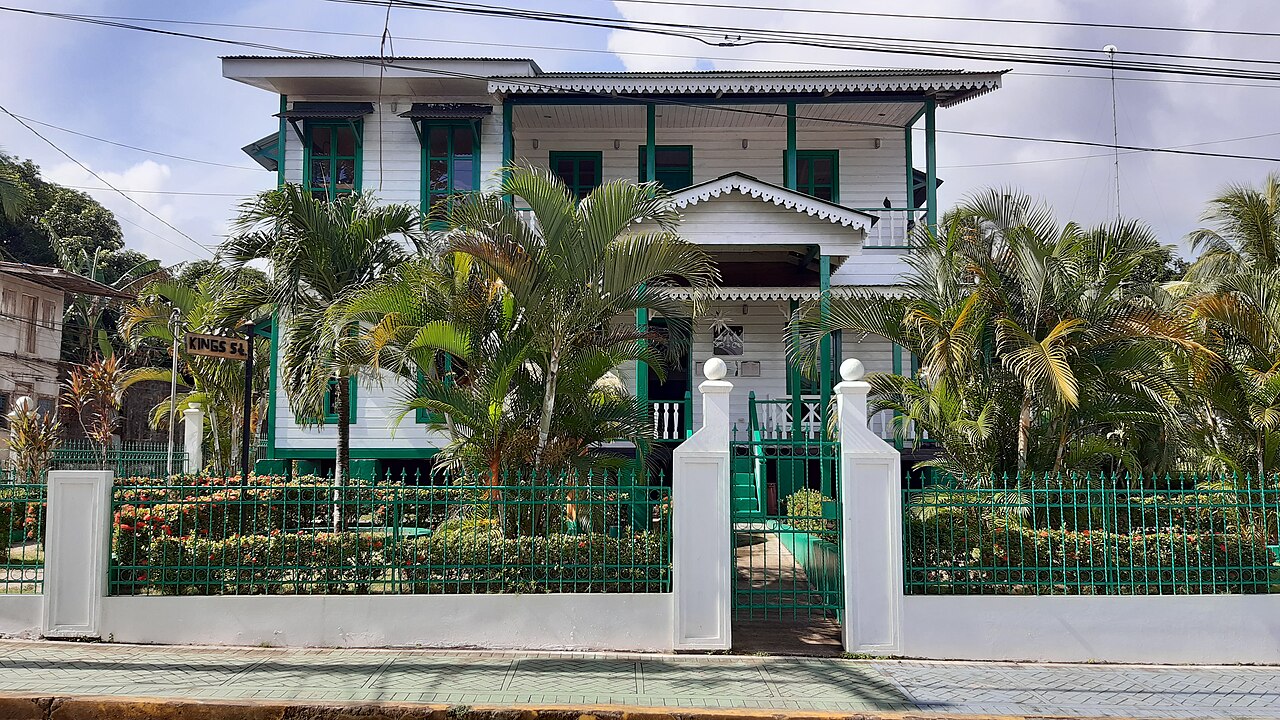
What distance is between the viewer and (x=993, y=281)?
1022 centimetres

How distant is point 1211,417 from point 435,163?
12.9 m

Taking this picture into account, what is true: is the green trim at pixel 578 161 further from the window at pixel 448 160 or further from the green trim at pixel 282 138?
the green trim at pixel 282 138

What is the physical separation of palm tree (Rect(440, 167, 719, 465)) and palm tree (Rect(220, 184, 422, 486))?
359cm

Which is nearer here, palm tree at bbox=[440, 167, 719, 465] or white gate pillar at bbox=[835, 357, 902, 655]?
white gate pillar at bbox=[835, 357, 902, 655]

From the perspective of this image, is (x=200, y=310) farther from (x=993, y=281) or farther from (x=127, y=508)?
(x=993, y=281)

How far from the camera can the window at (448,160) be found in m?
17.2

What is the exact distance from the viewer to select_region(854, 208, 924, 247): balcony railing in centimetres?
1702

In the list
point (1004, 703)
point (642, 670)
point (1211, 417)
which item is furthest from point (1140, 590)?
point (642, 670)

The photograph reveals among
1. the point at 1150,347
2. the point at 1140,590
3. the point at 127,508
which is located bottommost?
the point at 1140,590

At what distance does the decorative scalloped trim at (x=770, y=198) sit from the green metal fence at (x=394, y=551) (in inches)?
284

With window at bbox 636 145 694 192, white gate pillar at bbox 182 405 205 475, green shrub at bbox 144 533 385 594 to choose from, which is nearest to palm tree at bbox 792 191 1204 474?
green shrub at bbox 144 533 385 594

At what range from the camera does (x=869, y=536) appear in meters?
8.12

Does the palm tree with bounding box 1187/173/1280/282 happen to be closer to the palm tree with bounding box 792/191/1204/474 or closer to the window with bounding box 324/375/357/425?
the palm tree with bounding box 792/191/1204/474

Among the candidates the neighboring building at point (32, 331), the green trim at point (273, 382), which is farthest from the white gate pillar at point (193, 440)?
the neighboring building at point (32, 331)
